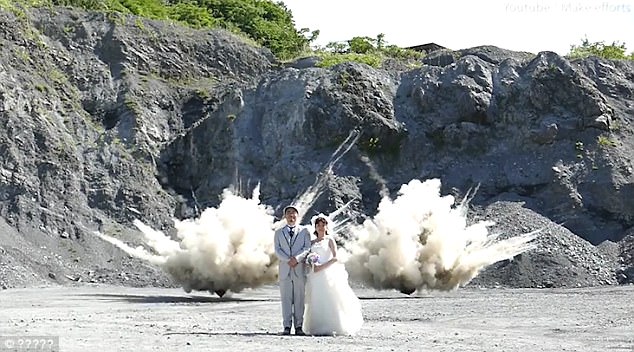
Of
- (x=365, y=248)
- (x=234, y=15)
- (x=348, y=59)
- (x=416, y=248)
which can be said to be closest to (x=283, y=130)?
(x=348, y=59)

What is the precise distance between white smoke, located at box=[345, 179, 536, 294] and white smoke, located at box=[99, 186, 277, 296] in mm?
4808

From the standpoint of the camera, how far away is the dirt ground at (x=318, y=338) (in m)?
17.1

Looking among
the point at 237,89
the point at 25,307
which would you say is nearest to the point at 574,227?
the point at 237,89

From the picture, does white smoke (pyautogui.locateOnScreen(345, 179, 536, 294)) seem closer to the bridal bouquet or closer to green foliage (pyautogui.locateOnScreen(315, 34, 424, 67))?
the bridal bouquet

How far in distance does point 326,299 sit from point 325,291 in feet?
0.51

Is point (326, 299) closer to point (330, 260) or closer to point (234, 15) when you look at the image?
point (330, 260)

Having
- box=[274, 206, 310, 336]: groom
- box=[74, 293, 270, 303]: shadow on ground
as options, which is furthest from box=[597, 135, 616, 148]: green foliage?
box=[274, 206, 310, 336]: groom

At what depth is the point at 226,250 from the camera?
33.7 metres

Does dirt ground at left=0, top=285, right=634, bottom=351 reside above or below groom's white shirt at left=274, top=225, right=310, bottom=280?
below

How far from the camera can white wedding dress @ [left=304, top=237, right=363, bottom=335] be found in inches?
716

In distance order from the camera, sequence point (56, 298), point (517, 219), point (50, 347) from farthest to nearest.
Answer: point (517, 219)
point (56, 298)
point (50, 347)

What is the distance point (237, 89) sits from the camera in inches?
2446

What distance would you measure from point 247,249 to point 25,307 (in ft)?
27.8

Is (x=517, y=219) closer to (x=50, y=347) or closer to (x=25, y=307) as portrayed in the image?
(x=25, y=307)
